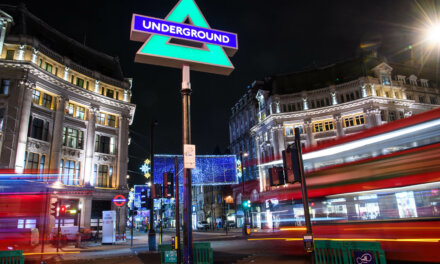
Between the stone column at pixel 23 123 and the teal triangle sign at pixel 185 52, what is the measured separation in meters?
27.5

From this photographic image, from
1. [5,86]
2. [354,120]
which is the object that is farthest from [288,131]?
[5,86]

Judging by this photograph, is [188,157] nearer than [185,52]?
Yes

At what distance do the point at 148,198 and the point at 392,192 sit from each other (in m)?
15.2

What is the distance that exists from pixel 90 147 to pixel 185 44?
110 feet

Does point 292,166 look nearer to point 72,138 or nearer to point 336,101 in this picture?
point 72,138

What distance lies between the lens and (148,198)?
66.1 ft

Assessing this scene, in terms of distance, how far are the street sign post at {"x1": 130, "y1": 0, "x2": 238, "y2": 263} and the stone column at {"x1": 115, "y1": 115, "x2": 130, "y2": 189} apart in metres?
34.9

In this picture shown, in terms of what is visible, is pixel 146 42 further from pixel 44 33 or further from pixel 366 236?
pixel 44 33

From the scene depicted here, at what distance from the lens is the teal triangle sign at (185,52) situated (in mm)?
8938

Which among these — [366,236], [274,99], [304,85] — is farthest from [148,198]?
[304,85]

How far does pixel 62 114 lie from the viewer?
36312 mm

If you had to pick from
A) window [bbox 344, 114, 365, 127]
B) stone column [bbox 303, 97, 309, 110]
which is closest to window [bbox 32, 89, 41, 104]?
stone column [bbox 303, 97, 309, 110]

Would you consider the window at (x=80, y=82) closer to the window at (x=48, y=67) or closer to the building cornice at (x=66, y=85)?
the building cornice at (x=66, y=85)

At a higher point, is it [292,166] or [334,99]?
[334,99]
